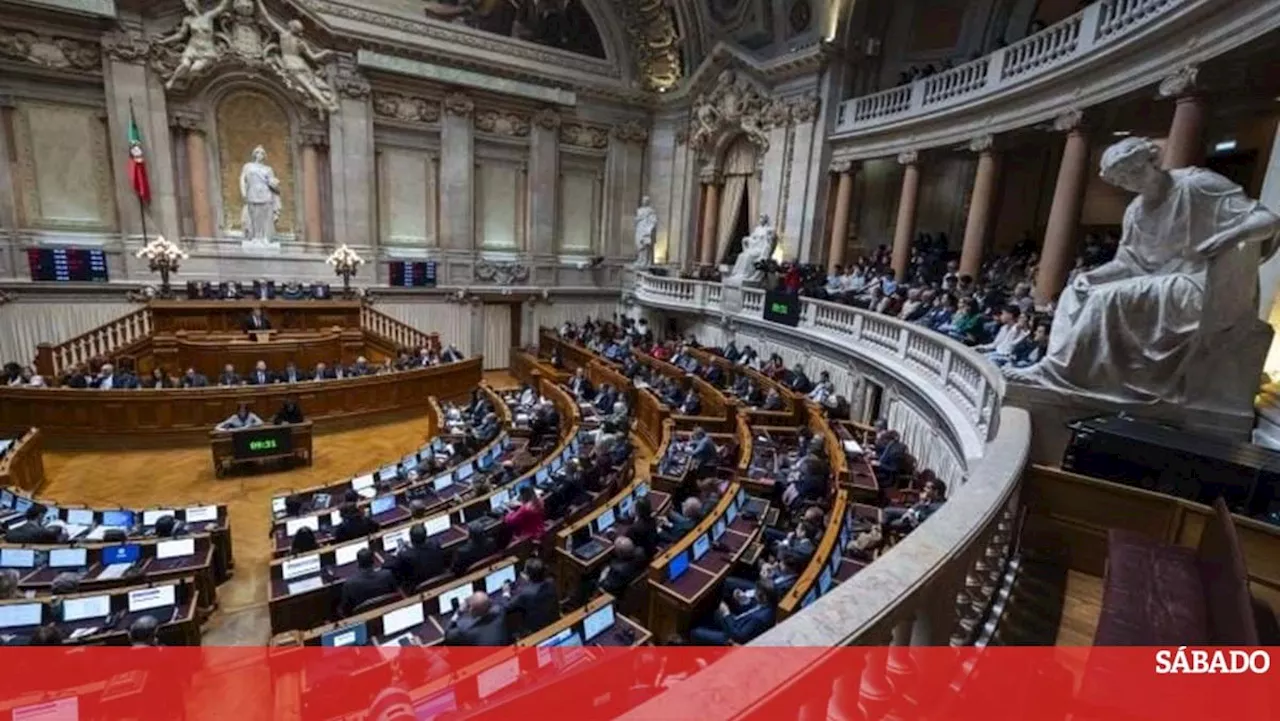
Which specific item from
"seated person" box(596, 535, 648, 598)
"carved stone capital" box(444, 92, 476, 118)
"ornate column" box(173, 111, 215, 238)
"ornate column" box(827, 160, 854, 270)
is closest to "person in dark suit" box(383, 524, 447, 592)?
"seated person" box(596, 535, 648, 598)

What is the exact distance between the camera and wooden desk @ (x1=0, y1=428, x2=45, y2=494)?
8.73 metres

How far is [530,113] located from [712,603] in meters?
18.4

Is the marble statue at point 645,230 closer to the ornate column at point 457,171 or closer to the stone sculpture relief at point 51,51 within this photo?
the ornate column at point 457,171

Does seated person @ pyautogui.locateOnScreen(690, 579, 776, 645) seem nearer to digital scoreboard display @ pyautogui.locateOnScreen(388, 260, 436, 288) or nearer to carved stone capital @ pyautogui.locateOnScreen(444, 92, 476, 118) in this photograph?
digital scoreboard display @ pyautogui.locateOnScreen(388, 260, 436, 288)

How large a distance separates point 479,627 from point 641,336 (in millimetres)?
13843

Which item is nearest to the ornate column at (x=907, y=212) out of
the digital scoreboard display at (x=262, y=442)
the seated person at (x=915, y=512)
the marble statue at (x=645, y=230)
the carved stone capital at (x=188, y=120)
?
the marble statue at (x=645, y=230)

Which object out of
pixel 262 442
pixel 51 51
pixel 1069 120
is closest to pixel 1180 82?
pixel 1069 120

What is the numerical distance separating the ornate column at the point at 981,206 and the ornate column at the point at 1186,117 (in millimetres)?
4143

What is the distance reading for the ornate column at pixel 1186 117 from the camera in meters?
7.64

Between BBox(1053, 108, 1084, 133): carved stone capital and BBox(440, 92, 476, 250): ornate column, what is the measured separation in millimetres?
15709

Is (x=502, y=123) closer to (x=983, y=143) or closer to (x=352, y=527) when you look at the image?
(x=983, y=143)

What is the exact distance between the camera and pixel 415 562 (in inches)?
243

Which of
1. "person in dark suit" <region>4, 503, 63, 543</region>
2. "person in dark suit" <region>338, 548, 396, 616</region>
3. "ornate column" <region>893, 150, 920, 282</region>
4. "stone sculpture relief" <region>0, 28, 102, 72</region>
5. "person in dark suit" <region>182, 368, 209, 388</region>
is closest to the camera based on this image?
"person in dark suit" <region>338, 548, 396, 616</region>

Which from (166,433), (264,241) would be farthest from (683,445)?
(264,241)
